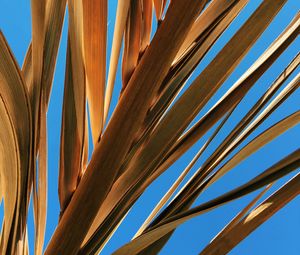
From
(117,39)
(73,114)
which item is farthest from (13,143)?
(117,39)

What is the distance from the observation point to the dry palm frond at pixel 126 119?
485 millimetres

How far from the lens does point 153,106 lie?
671 mm

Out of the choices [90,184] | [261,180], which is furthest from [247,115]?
[90,184]

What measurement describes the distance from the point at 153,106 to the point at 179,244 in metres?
6.44

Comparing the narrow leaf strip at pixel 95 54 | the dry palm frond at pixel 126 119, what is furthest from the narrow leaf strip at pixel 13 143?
the narrow leaf strip at pixel 95 54

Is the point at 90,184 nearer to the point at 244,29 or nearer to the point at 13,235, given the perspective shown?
the point at 13,235

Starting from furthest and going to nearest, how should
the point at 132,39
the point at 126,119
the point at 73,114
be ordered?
the point at 132,39 → the point at 73,114 → the point at 126,119

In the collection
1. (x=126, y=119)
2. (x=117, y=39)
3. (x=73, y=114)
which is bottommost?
(x=126, y=119)

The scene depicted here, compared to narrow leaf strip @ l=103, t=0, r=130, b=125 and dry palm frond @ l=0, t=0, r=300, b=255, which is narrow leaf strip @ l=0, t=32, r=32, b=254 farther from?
narrow leaf strip @ l=103, t=0, r=130, b=125

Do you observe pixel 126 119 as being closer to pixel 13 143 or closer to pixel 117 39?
pixel 13 143

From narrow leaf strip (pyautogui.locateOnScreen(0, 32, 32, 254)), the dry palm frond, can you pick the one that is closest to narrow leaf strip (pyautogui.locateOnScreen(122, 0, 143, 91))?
the dry palm frond

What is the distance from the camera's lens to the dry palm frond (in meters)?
0.49

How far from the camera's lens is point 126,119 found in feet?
1.58

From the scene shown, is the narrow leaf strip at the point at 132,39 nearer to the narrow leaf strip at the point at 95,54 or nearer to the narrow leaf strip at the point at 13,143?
the narrow leaf strip at the point at 95,54
